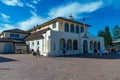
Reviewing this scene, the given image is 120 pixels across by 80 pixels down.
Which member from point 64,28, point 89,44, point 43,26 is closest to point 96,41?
point 89,44

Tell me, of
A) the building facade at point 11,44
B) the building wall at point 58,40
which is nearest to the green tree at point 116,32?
the building wall at point 58,40

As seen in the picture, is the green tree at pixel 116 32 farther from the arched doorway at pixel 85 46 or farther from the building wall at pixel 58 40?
the arched doorway at pixel 85 46

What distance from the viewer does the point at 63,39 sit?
28.3m

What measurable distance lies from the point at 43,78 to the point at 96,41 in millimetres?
28768

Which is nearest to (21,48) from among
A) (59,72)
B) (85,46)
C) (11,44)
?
(11,44)

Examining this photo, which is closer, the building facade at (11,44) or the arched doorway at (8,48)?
the building facade at (11,44)

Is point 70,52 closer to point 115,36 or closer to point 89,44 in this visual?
point 89,44

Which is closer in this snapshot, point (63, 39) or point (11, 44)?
point (63, 39)

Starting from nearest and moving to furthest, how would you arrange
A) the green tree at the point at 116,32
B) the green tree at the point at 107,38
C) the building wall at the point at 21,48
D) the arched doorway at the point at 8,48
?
the building wall at the point at 21,48 < the arched doorway at the point at 8,48 < the green tree at the point at 107,38 < the green tree at the point at 116,32

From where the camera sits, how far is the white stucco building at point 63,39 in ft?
86.4

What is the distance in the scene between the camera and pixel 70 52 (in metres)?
29.3

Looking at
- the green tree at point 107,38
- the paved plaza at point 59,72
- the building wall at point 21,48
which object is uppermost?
the green tree at point 107,38

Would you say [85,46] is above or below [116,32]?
below

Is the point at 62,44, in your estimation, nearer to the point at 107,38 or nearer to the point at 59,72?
the point at 59,72
